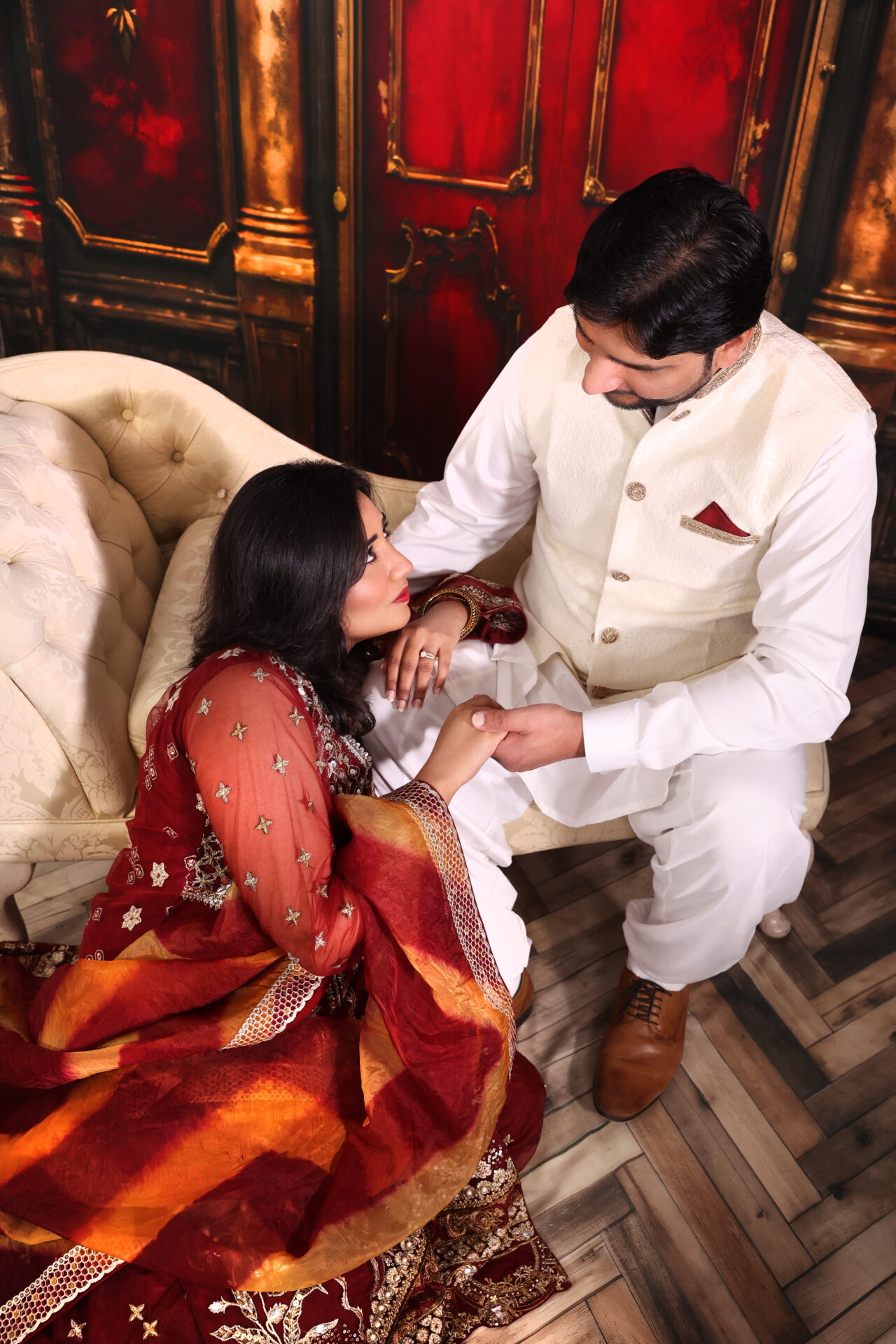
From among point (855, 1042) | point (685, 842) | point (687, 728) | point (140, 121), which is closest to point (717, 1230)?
point (855, 1042)

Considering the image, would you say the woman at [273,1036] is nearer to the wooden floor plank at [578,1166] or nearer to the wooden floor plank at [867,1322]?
the wooden floor plank at [578,1166]

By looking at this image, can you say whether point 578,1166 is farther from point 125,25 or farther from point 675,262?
point 125,25

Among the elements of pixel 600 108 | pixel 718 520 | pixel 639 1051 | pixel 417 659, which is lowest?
pixel 639 1051

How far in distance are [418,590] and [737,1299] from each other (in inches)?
52.5

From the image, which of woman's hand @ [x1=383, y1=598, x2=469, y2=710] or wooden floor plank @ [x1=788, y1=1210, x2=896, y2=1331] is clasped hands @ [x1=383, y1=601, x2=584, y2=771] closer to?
woman's hand @ [x1=383, y1=598, x2=469, y2=710]

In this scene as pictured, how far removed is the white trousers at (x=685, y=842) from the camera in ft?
5.24

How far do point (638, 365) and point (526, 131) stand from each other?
1336 millimetres

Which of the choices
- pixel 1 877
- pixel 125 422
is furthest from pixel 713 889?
pixel 125 422

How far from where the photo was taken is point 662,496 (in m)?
1.59

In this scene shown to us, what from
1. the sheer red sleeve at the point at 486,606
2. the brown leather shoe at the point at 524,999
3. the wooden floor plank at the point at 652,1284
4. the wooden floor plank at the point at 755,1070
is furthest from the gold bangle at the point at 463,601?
the wooden floor plank at the point at 652,1284

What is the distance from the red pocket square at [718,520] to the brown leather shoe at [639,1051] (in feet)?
2.77

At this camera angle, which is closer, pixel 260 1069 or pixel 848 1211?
pixel 260 1069

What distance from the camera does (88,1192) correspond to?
1235 mm

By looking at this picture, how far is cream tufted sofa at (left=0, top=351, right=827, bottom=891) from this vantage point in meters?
1.64
